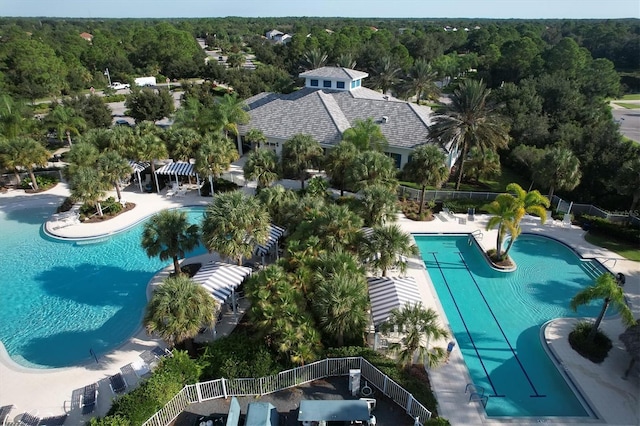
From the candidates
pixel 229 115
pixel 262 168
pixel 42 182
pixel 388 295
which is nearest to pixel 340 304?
pixel 388 295

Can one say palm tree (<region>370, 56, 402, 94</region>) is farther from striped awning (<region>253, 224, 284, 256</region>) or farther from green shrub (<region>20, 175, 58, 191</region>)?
green shrub (<region>20, 175, 58, 191</region>)

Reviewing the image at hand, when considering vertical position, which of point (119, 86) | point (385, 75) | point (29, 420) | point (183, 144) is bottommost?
point (29, 420)

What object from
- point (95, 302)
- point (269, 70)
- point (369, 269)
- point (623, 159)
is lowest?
point (95, 302)

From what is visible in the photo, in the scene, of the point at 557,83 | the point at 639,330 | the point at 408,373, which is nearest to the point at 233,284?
the point at 408,373

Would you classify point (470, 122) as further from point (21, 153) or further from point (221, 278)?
point (21, 153)

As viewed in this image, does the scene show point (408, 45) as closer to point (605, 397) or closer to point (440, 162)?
point (440, 162)

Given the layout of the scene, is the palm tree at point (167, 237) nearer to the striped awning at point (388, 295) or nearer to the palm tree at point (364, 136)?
the striped awning at point (388, 295)
